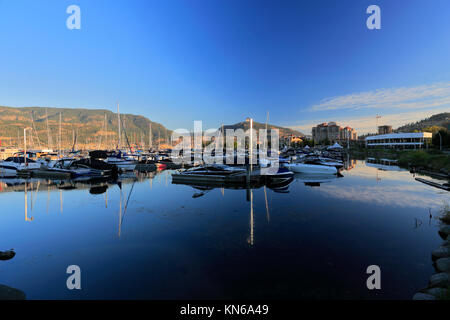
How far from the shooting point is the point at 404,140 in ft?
325

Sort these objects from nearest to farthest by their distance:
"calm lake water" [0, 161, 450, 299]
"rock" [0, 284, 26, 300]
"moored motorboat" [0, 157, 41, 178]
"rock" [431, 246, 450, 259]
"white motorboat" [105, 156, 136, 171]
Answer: "rock" [0, 284, 26, 300]
"calm lake water" [0, 161, 450, 299]
"rock" [431, 246, 450, 259]
"moored motorboat" [0, 157, 41, 178]
"white motorboat" [105, 156, 136, 171]

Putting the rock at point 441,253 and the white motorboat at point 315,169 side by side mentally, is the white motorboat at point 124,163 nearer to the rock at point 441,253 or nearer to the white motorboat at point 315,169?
the white motorboat at point 315,169

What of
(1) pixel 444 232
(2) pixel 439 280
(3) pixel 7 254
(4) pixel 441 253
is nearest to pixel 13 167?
(3) pixel 7 254

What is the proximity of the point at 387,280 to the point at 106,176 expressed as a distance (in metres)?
36.7

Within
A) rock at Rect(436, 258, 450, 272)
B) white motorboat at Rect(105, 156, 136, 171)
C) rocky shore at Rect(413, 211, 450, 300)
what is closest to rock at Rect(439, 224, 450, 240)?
rocky shore at Rect(413, 211, 450, 300)

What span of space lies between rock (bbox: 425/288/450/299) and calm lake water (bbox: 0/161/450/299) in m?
0.63

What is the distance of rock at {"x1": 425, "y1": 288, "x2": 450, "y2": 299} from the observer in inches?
202

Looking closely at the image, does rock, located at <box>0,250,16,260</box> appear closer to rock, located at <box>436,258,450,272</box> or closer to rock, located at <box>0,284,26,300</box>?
rock, located at <box>0,284,26,300</box>

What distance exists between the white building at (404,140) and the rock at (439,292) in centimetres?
11070
